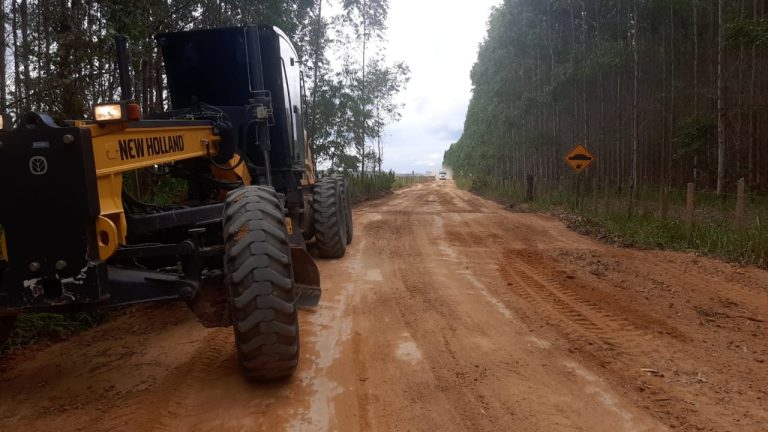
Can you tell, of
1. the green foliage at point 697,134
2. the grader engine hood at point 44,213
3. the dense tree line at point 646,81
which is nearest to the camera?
the grader engine hood at point 44,213

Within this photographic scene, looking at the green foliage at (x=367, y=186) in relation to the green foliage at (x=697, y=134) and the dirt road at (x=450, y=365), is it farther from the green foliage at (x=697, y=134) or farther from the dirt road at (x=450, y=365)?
the dirt road at (x=450, y=365)

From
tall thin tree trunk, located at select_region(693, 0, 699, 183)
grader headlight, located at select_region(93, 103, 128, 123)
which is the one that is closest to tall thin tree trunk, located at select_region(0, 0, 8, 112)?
grader headlight, located at select_region(93, 103, 128, 123)

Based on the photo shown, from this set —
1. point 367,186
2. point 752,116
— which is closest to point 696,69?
point 752,116

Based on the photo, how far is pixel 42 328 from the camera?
15.5ft

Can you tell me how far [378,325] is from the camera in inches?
194

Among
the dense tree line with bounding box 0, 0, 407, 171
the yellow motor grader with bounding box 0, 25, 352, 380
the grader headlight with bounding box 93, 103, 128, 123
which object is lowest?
the yellow motor grader with bounding box 0, 25, 352, 380

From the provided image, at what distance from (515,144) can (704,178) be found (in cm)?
1602

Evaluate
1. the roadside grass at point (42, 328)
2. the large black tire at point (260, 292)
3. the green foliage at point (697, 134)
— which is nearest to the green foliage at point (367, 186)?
the green foliage at point (697, 134)

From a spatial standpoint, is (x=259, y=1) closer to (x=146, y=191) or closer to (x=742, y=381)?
(x=146, y=191)

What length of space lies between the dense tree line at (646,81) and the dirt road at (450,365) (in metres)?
10.8

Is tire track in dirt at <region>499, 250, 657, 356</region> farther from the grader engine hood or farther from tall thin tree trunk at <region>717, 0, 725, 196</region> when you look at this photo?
tall thin tree trunk at <region>717, 0, 725, 196</region>

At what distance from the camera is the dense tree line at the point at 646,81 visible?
678 inches

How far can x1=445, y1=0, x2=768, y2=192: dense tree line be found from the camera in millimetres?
17219

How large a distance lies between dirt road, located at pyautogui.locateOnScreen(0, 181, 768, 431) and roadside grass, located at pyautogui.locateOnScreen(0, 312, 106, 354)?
176 mm
